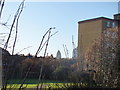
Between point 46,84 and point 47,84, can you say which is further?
point 47,84

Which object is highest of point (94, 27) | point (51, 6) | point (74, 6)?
point (94, 27)

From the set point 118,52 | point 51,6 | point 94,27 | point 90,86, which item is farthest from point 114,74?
point 94,27

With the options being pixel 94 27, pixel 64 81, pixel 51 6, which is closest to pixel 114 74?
pixel 64 81

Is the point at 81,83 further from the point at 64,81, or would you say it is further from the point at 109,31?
the point at 109,31

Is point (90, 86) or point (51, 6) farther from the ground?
point (51, 6)

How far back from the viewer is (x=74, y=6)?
3.51 metres

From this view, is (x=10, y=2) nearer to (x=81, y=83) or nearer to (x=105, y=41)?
(x=81, y=83)

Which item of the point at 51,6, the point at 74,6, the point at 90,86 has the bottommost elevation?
the point at 90,86

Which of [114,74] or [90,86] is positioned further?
[114,74]

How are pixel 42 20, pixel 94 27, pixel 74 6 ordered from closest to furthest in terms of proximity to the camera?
pixel 42 20
pixel 74 6
pixel 94 27

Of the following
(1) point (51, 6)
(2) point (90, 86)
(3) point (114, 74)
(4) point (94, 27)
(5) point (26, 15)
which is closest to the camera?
(5) point (26, 15)

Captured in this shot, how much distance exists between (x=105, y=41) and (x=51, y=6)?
4.70 metres

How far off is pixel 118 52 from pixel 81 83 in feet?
8.55

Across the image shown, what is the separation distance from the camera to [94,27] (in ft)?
53.9
